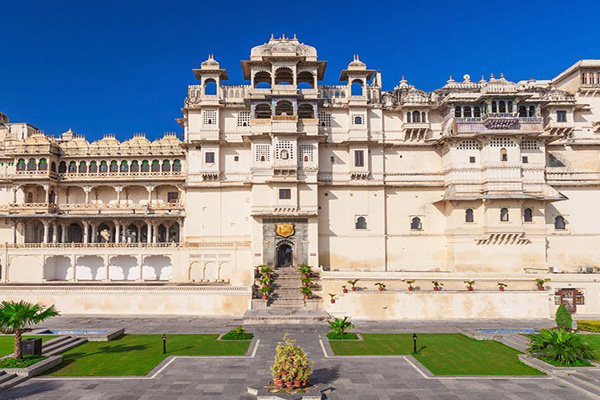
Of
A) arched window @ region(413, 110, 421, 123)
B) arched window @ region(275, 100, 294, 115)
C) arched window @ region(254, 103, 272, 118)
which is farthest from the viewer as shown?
arched window @ region(413, 110, 421, 123)

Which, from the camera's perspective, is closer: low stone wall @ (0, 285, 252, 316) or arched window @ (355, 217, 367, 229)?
low stone wall @ (0, 285, 252, 316)

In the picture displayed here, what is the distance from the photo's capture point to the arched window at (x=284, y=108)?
38931mm

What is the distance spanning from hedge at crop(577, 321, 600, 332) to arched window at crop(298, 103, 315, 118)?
25.9 metres

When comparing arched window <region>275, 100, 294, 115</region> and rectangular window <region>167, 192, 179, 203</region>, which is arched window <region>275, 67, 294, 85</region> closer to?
arched window <region>275, 100, 294, 115</region>

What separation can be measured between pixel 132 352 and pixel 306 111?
26760 mm

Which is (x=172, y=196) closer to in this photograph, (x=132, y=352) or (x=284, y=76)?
(x=284, y=76)

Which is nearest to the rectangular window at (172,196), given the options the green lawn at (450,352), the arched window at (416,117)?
the arched window at (416,117)

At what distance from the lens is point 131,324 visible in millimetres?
27094

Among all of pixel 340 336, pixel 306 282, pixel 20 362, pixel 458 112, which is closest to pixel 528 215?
pixel 458 112

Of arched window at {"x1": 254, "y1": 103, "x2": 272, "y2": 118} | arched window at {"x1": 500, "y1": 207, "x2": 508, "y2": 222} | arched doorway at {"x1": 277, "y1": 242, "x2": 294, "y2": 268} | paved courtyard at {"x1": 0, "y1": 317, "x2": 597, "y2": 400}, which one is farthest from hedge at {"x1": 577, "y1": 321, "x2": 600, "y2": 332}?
arched window at {"x1": 254, "y1": 103, "x2": 272, "y2": 118}

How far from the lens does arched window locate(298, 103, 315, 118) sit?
39969mm

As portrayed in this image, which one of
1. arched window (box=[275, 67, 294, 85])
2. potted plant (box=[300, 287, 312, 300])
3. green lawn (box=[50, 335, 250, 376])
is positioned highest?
arched window (box=[275, 67, 294, 85])

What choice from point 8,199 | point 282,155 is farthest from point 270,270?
point 8,199

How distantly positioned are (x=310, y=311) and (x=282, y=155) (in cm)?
1412
